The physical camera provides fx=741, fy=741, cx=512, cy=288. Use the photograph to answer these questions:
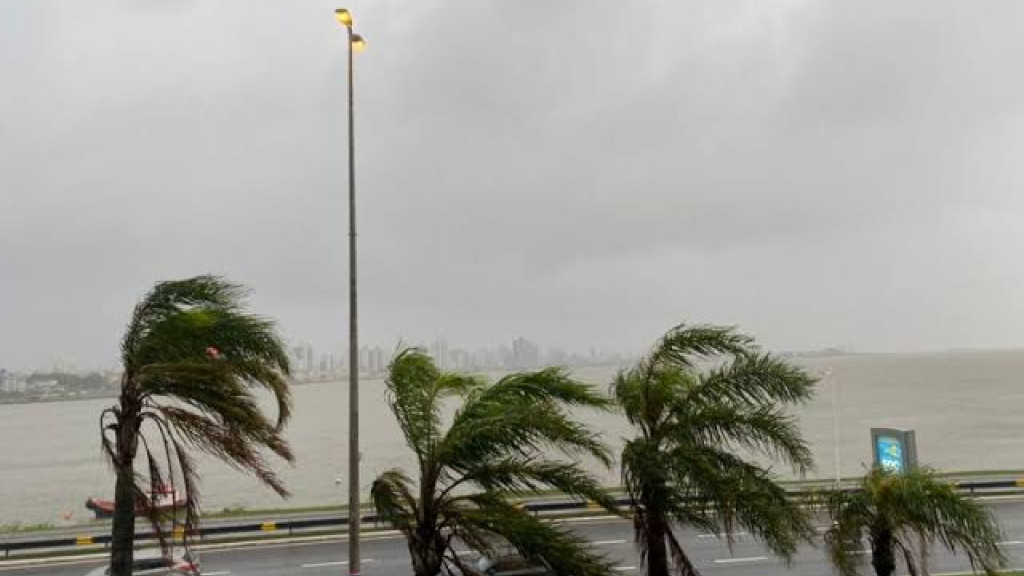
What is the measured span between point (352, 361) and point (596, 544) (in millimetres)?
11015

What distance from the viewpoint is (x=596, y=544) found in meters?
19.7

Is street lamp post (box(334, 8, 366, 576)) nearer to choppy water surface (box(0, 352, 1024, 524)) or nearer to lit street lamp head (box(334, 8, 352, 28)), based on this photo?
lit street lamp head (box(334, 8, 352, 28))

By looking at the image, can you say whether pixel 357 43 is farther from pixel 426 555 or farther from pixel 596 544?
pixel 596 544

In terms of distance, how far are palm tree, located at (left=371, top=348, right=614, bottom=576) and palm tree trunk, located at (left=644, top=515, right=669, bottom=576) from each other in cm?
145

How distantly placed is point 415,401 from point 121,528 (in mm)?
3959

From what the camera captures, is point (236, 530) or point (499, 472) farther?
point (236, 530)

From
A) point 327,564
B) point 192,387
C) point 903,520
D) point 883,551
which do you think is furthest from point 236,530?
point 903,520

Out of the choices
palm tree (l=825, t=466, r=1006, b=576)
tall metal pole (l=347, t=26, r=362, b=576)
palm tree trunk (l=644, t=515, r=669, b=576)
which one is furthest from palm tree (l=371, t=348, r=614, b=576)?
palm tree (l=825, t=466, r=1006, b=576)

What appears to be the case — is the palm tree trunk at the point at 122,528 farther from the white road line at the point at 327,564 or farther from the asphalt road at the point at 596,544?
the white road line at the point at 327,564

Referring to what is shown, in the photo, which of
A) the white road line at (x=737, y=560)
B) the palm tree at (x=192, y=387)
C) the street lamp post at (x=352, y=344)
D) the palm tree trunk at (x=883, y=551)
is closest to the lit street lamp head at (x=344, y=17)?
the street lamp post at (x=352, y=344)

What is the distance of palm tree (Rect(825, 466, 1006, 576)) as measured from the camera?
9.36 metres

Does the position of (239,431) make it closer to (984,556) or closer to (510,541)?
(510,541)

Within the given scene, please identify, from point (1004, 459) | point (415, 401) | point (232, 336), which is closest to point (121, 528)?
point (232, 336)

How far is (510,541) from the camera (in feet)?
26.7
